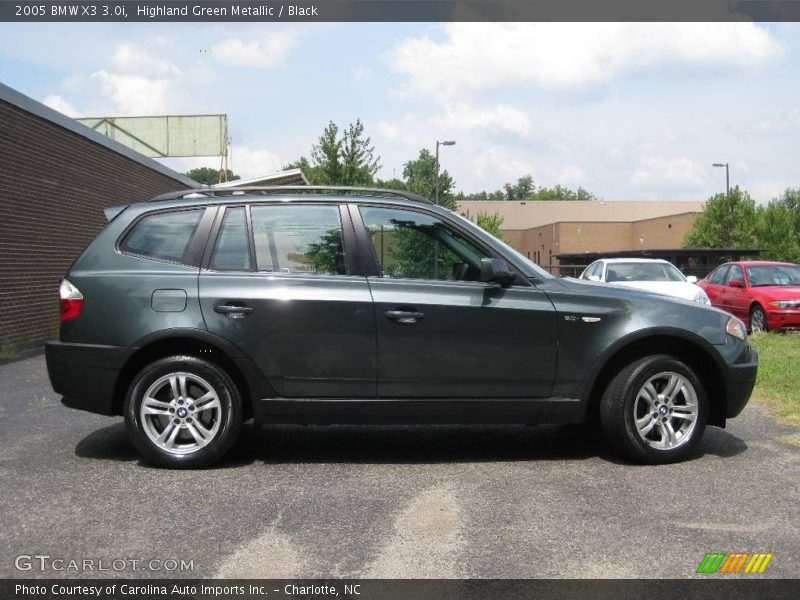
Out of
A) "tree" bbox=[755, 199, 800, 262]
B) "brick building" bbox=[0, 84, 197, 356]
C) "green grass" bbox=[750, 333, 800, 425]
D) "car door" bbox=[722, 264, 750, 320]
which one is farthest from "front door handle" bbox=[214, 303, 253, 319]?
"tree" bbox=[755, 199, 800, 262]

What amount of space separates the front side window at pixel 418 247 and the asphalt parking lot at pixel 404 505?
1.32 m

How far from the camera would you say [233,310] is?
5352 mm

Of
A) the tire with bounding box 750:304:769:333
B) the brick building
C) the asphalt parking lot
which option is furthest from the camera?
the tire with bounding box 750:304:769:333

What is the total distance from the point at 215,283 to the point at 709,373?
348cm

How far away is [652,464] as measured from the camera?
5.52 meters

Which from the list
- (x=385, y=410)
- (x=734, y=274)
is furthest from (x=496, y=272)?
(x=734, y=274)

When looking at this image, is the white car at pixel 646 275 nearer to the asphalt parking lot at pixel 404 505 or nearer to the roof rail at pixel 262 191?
the asphalt parking lot at pixel 404 505

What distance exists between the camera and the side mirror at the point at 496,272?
17.6 ft

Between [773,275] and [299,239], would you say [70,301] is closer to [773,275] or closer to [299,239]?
[299,239]

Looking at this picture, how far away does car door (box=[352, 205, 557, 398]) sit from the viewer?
17.6 feet

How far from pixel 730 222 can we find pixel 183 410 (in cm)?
5269

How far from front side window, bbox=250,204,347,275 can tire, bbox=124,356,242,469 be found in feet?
2.72

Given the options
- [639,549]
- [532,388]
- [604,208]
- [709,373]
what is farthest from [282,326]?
[604,208]

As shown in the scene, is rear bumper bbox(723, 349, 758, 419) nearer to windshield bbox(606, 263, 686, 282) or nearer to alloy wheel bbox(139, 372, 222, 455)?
alloy wheel bbox(139, 372, 222, 455)
